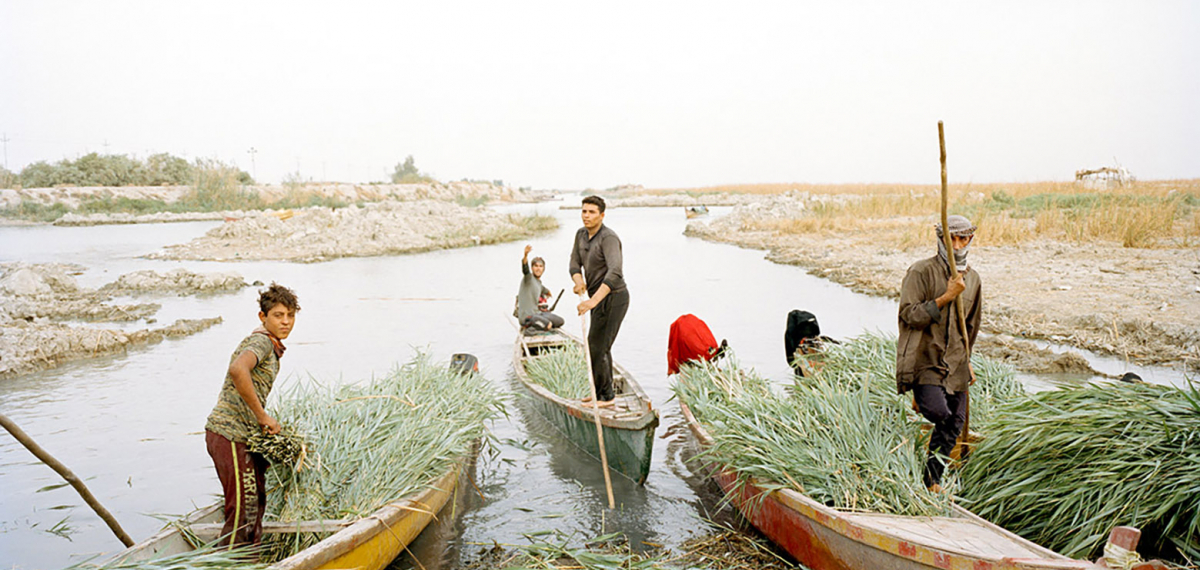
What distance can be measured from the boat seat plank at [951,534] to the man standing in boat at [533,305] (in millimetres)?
5735

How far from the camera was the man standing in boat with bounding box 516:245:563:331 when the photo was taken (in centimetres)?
912

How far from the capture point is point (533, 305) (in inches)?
370

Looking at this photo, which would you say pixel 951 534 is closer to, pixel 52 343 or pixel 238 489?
pixel 238 489

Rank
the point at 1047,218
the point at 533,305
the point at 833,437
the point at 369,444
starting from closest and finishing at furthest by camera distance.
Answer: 1. the point at 833,437
2. the point at 369,444
3. the point at 533,305
4. the point at 1047,218

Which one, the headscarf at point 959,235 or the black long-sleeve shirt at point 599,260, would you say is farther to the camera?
the black long-sleeve shirt at point 599,260

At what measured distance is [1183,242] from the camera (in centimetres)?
1325

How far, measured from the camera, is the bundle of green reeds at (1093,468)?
3264 mm

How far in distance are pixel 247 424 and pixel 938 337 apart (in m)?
3.52

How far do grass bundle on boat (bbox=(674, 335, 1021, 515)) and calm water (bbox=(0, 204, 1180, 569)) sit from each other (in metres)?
0.91

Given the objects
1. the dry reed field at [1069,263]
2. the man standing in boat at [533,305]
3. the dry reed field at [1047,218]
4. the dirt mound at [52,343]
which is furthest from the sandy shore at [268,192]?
the man standing in boat at [533,305]

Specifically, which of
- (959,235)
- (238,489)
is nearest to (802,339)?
(959,235)

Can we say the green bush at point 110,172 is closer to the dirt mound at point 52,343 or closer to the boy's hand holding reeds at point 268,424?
the dirt mound at point 52,343

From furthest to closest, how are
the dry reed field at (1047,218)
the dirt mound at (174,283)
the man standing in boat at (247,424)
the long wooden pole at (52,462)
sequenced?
the dirt mound at (174,283)
the dry reed field at (1047,218)
the man standing in boat at (247,424)
the long wooden pole at (52,462)

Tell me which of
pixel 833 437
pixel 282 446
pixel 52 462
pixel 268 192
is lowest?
pixel 833 437
